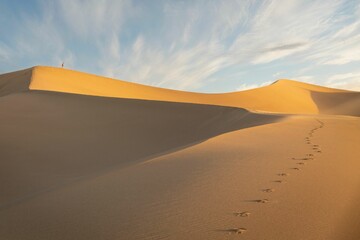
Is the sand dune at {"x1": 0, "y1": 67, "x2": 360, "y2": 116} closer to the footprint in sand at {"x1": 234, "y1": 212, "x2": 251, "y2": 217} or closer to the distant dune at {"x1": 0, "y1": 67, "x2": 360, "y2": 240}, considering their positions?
the distant dune at {"x1": 0, "y1": 67, "x2": 360, "y2": 240}

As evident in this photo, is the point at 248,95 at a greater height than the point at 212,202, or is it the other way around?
the point at 248,95

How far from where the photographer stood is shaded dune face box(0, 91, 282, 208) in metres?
7.32

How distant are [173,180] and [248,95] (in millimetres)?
36317

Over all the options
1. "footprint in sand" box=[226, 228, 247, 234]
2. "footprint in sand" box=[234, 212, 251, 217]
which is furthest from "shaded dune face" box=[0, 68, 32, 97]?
"footprint in sand" box=[226, 228, 247, 234]

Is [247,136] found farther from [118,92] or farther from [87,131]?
[118,92]

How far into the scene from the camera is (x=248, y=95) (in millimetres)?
39781

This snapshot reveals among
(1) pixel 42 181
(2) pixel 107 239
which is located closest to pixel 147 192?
(2) pixel 107 239

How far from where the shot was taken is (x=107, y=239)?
3072 mm

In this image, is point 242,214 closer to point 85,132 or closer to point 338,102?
point 85,132

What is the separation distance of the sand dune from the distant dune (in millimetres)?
16430

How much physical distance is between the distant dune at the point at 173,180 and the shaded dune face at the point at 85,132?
0.05 m

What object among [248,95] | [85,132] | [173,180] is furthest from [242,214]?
[248,95]

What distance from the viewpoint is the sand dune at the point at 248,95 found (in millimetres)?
30441

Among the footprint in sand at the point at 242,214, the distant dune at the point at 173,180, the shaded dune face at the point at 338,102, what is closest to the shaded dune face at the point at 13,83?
the distant dune at the point at 173,180
